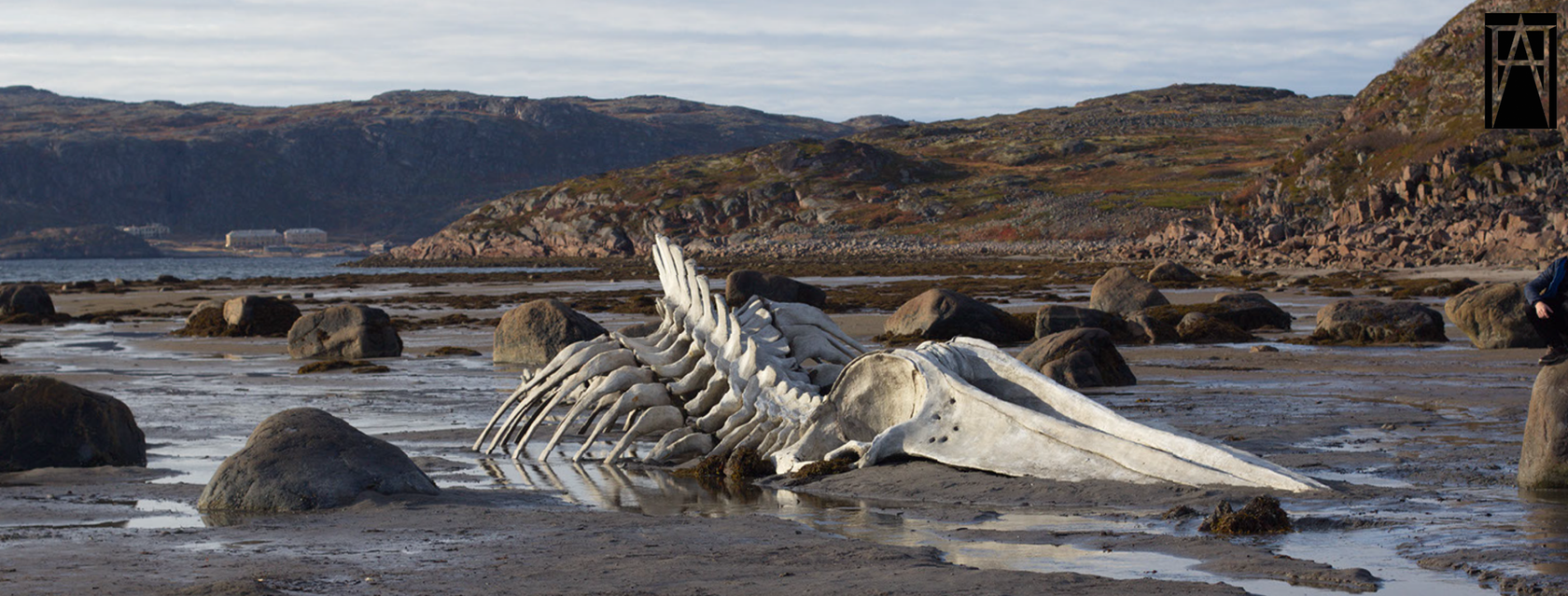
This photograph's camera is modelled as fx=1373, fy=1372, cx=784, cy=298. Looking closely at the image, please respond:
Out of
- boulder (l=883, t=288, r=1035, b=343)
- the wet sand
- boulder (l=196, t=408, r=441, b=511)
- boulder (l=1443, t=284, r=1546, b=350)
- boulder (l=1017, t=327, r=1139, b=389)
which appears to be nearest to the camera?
the wet sand

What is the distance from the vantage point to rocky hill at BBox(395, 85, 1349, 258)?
10594cm

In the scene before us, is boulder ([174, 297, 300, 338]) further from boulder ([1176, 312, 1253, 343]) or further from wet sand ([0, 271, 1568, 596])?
boulder ([1176, 312, 1253, 343])

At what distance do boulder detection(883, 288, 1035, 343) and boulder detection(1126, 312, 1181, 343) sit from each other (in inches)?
64.1

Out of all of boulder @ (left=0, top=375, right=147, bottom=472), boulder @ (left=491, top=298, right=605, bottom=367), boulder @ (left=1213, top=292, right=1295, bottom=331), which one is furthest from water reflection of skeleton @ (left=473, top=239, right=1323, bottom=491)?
boulder @ (left=1213, top=292, right=1295, bottom=331)

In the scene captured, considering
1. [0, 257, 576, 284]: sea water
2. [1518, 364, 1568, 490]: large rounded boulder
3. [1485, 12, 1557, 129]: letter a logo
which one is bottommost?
[0, 257, 576, 284]: sea water

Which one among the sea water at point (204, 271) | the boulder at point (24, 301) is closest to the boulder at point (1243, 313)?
the boulder at point (24, 301)

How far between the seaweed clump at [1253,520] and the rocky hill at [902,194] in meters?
89.3

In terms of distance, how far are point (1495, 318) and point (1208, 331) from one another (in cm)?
408

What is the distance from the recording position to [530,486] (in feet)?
27.8

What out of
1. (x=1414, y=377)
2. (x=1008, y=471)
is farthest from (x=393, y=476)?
(x=1414, y=377)

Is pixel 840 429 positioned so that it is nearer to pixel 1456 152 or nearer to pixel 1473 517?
pixel 1473 517

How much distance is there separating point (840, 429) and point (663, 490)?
3.84ft

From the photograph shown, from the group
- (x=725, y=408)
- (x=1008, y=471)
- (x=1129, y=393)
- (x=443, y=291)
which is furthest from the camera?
(x=443, y=291)

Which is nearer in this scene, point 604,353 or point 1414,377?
point 604,353
